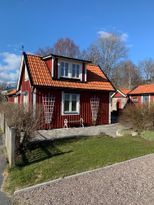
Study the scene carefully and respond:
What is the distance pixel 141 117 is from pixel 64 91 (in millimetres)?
6361

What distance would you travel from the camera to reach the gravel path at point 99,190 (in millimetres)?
4932

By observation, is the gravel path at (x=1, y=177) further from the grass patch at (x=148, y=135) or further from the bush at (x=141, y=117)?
the bush at (x=141, y=117)

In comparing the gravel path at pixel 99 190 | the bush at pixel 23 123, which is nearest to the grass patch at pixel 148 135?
the gravel path at pixel 99 190

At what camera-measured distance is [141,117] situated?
14180 mm

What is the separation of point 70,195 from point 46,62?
15.1m

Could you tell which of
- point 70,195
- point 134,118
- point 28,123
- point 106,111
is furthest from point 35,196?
point 106,111

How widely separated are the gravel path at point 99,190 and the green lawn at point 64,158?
2.06ft

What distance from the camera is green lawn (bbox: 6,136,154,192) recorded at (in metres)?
6.67

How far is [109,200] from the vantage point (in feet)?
16.2

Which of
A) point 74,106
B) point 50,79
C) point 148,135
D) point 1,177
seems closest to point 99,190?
point 1,177

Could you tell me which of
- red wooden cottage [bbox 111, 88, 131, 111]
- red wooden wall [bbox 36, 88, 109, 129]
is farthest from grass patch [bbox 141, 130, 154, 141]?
red wooden cottage [bbox 111, 88, 131, 111]

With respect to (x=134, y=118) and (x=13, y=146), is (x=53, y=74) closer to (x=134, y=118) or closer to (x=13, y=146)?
(x=134, y=118)

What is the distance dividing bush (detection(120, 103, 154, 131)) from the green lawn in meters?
3.18

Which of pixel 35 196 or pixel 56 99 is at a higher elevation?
pixel 56 99
